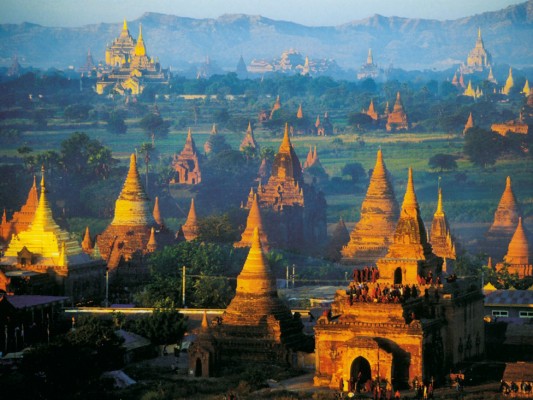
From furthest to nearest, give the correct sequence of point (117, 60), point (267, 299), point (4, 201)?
point (117, 60) → point (4, 201) → point (267, 299)

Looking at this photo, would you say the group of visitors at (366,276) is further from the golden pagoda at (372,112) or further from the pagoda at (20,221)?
the golden pagoda at (372,112)

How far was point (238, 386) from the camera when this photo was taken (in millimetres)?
42781

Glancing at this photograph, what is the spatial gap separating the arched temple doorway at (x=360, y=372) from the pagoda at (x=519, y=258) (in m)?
31.0

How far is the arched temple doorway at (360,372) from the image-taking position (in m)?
42.6

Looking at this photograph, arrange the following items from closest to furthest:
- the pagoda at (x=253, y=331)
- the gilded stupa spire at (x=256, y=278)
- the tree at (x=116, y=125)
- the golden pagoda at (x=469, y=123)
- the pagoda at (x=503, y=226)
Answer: the pagoda at (x=253, y=331) < the gilded stupa spire at (x=256, y=278) < the pagoda at (x=503, y=226) < the golden pagoda at (x=469, y=123) < the tree at (x=116, y=125)

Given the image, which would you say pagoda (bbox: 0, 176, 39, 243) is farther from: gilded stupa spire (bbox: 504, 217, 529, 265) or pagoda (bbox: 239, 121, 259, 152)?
pagoda (bbox: 239, 121, 259, 152)

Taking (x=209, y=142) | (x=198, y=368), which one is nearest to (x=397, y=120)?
(x=209, y=142)

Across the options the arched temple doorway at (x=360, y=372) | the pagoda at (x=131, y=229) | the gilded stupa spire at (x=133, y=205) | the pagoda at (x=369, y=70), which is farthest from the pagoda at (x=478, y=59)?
the arched temple doorway at (x=360, y=372)

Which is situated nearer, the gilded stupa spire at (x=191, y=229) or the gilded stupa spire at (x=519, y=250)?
the gilded stupa spire at (x=519, y=250)

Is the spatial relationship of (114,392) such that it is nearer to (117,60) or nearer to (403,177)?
(403,177)

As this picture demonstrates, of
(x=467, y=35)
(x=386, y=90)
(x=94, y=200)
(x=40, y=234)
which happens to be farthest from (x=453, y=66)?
(x=40, y=234)

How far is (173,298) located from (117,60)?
10274cm

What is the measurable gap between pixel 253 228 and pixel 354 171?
1607 inches

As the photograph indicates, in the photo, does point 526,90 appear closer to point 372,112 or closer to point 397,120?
point 372,112
